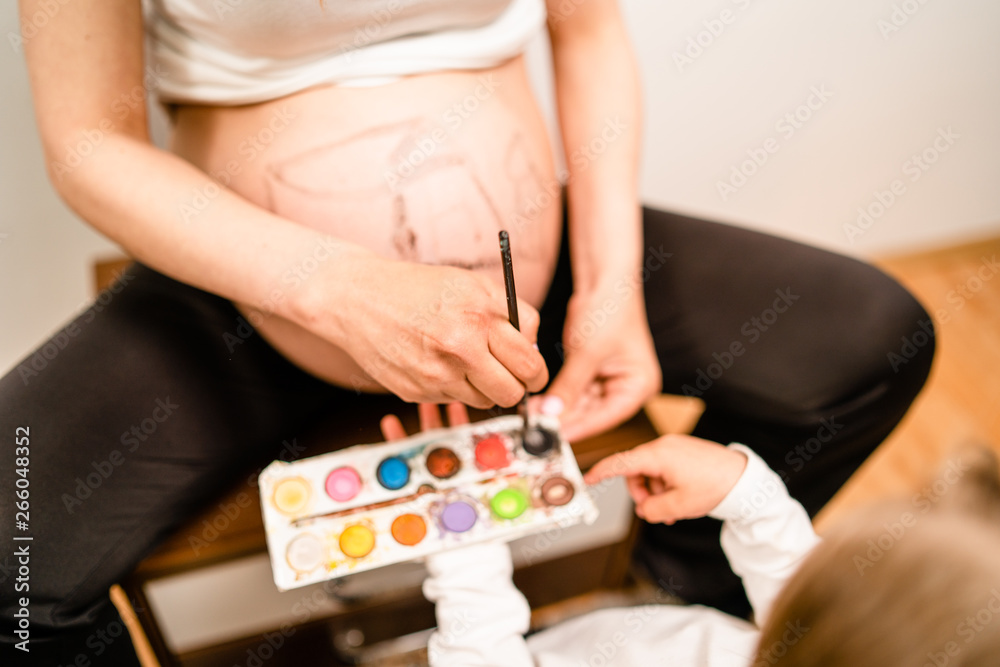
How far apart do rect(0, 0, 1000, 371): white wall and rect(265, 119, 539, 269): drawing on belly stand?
38 centimetres

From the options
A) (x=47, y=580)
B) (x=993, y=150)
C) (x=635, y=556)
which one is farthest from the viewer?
(x=993, y=150)

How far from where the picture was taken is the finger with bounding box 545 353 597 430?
63cm

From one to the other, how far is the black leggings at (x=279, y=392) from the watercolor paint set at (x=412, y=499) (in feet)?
0.25

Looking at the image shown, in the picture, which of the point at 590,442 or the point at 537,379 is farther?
the point at 590,442

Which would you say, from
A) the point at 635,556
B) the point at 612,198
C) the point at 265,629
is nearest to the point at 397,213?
the point at 612,198

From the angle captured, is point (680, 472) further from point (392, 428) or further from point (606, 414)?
point (392, 428)

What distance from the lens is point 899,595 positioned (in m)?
0.42

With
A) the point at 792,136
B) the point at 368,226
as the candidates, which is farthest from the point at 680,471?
the point at 792,136

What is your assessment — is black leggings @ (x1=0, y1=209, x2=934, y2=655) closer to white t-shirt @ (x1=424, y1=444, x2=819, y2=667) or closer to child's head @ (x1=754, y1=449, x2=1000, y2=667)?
white t-shirt @ (x1=424, y1=444, x2=819, y2=667)

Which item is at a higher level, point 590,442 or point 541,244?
point 541,244

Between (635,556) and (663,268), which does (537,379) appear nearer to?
(663,268)

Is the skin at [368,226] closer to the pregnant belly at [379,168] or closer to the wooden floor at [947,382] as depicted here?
the pregnant belly at [379,168]

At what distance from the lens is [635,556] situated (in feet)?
2.79

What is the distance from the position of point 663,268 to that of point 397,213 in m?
0.30
